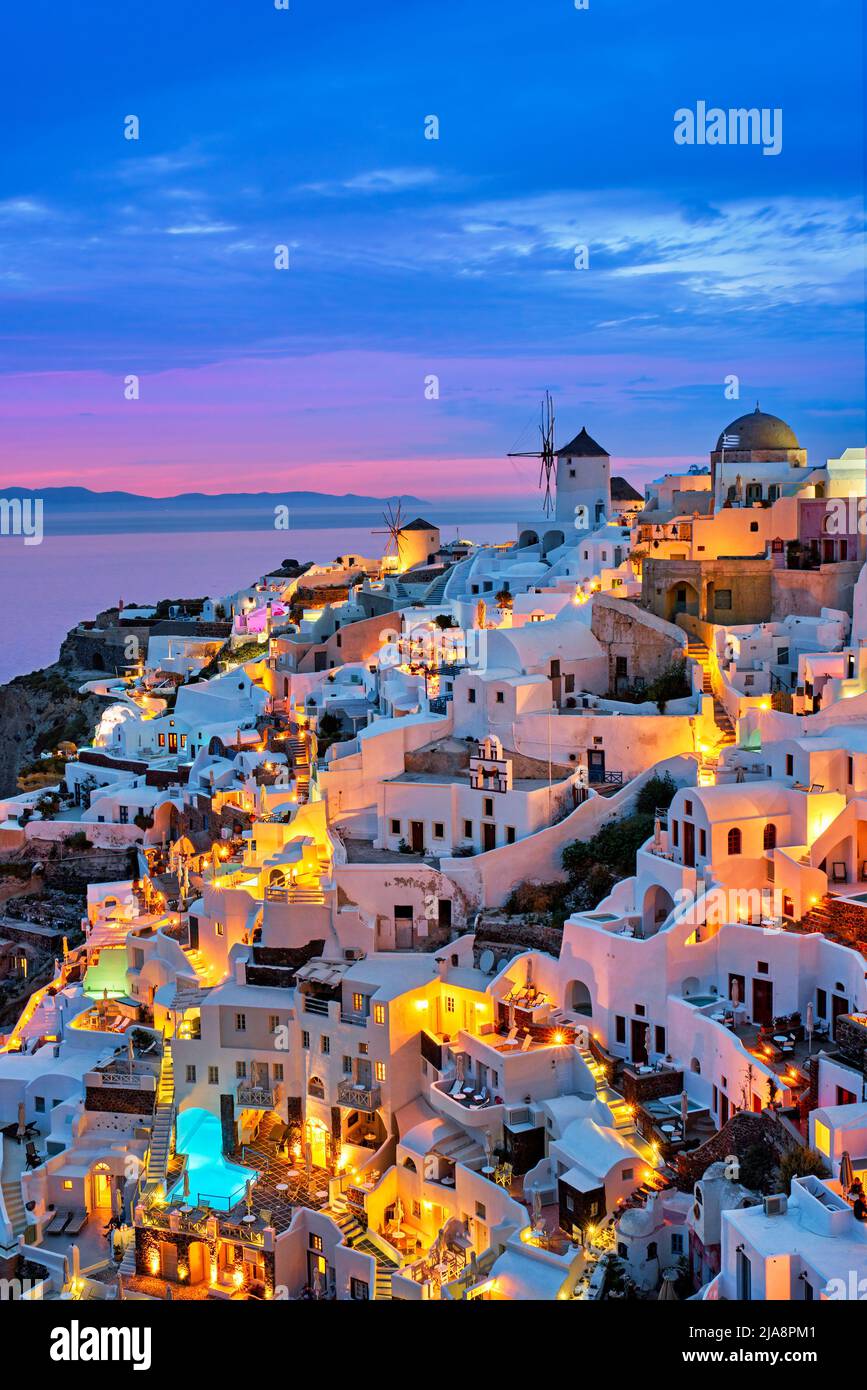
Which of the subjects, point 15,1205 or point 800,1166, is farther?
point 15,1205

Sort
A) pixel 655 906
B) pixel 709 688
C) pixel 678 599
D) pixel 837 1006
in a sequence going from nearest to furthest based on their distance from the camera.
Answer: pixel 837 1006
pixel 655 906
pixel 709 688
pixel 678 599

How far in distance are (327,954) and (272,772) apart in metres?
5.00

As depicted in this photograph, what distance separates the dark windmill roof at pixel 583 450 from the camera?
98.8ft

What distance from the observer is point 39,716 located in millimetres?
35625

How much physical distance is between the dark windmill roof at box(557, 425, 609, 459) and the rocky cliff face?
1230 cm

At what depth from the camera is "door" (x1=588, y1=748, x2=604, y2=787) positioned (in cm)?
1658

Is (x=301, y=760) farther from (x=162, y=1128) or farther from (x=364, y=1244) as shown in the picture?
(x=364, y=1244)

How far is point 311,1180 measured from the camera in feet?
44.8

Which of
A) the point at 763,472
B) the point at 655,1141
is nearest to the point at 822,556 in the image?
the point at 763,472

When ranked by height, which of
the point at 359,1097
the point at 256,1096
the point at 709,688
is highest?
the point at 709,688

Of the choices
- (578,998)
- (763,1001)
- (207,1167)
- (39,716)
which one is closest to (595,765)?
(578,998)

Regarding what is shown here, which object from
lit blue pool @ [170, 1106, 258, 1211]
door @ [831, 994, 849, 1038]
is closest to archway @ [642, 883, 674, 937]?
door @ [831, 994, 849, 1038]

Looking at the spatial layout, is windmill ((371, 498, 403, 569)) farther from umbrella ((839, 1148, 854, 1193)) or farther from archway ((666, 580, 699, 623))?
umbrella ((839, 1148, 854, 1193))

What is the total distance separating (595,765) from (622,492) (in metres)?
14.9
